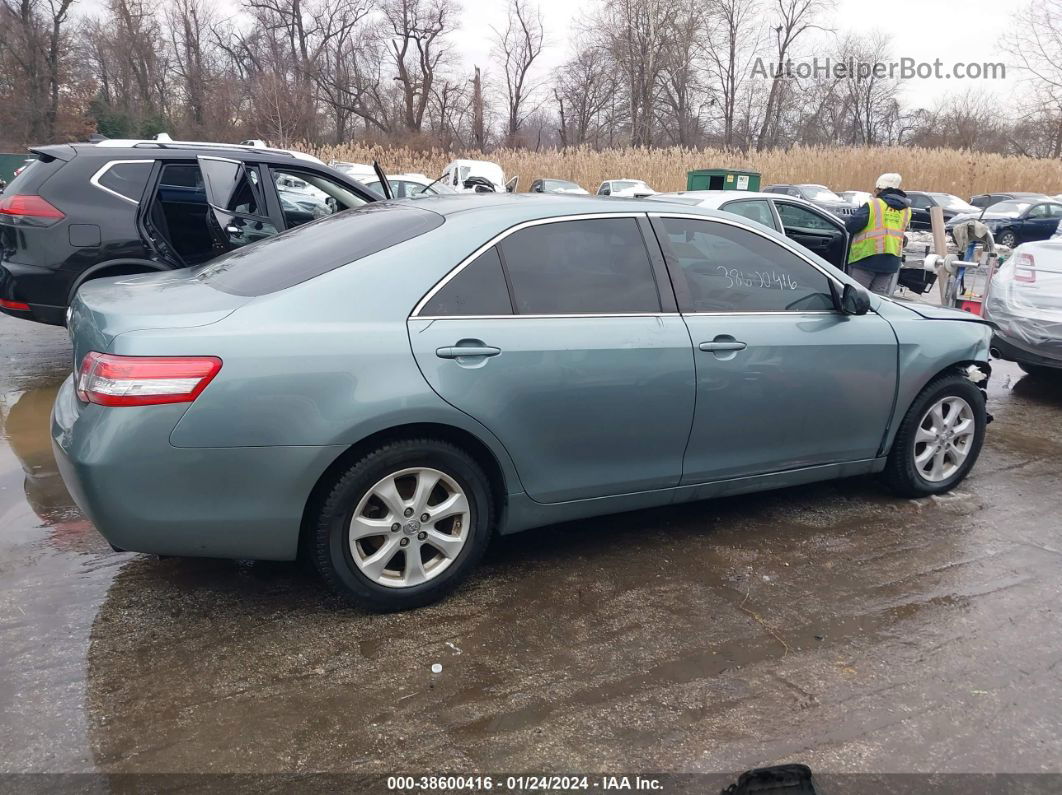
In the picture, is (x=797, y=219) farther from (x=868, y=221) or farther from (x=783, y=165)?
(x=783, y=165)

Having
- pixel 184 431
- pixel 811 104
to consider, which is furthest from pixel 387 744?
pixel 811 104

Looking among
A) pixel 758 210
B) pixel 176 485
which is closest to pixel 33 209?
pixel 176 485

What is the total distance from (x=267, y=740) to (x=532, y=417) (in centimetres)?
149

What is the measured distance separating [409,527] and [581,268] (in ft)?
4.36

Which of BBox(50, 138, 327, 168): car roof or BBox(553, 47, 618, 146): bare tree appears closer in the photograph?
BBox(50, 138, 327, 168): car roof

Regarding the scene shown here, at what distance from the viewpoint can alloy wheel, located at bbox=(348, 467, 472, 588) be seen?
3.13 metres

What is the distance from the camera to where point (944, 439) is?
4.58m

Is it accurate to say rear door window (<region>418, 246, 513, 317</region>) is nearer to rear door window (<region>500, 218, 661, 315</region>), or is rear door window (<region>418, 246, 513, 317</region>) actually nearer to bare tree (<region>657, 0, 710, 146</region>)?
rear door window (<region>500, 218, 661, 315</region>)

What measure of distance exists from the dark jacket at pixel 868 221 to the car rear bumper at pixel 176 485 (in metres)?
6.64

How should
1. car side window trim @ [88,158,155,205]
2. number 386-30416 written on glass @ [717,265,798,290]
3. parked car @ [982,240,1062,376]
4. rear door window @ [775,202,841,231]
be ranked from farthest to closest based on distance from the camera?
rear door window @ [775,202,841,231]
parked car @ [982,240,1062,376]
car side window trim @ [88,158,155,205]
number 386-30416 written on glass @ [717,265,798,290]

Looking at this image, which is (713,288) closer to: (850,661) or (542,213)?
(542,213)

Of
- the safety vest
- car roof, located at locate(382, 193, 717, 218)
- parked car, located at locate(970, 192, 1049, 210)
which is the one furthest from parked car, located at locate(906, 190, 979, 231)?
car roof, located at locate(382, 193, 717, 218)

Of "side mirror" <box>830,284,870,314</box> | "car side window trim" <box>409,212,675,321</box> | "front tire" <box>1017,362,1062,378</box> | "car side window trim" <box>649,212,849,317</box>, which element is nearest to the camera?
"car side window trim" <box>409,212,675,321</box>

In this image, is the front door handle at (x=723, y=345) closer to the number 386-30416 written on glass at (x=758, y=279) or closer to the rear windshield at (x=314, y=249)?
the number 386-30416 written on glass at (x=758, y=279)
